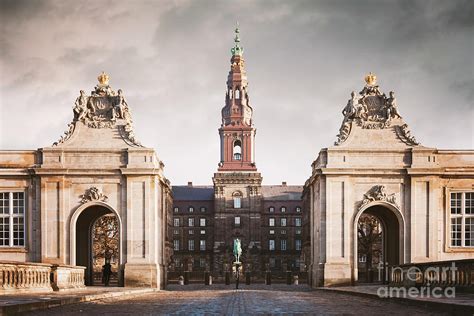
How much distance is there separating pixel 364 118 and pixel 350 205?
16.7ft

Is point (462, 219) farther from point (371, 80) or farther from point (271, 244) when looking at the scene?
point (271, 244)

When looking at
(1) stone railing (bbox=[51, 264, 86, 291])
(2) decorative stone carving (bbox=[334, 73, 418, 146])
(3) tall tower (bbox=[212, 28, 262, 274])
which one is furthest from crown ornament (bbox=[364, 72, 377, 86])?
(3) tall tower (bbox=[212, 28, 262, 274])

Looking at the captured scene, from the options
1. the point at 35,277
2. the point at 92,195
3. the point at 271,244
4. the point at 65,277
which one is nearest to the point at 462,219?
the point at 92,195

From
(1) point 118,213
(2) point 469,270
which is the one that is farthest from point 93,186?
(2) point 469,270

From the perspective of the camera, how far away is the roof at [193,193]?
520ft

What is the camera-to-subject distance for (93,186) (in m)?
45.8

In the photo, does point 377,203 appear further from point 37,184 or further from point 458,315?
point 458,315

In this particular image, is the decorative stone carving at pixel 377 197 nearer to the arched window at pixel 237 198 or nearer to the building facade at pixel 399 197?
the building facade at pixel 399 197

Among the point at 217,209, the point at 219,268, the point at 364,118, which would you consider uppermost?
the point at 364,118

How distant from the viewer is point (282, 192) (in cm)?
16100

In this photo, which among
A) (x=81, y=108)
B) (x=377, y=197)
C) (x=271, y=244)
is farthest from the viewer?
(x=271, y=244)

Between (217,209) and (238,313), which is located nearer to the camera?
(238,313)

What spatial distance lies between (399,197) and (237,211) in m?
105

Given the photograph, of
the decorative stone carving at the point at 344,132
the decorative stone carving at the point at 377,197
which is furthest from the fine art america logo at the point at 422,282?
the decorative stone carving at the point at 344,132
